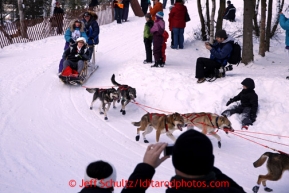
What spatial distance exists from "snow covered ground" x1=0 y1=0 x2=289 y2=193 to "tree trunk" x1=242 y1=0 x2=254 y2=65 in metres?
0.38

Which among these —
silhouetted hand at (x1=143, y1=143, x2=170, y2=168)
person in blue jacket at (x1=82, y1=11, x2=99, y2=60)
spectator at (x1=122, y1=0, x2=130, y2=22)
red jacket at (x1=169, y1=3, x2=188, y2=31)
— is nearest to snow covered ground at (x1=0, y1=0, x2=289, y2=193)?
person in blue jacket at (x1=82, y1=11, x2=99, y2=60)

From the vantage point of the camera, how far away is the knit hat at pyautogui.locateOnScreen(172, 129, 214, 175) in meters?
1.87

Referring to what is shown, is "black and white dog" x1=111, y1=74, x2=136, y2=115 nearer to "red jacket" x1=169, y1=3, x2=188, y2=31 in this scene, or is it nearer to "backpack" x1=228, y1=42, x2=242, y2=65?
"backpack" x1=228, y1=42, x2=242, y2=65

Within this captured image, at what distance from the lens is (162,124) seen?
6.12 m

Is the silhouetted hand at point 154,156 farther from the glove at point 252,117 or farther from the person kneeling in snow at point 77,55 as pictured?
the person kneeling in snow at point 77,55

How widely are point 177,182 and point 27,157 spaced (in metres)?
4.08

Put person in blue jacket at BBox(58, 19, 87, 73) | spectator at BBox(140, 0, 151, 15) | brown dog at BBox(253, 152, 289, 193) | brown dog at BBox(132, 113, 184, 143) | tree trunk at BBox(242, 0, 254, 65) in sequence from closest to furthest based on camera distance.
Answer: brown dog at BBox(253, 152, 289, 193), brown dog at BBox(132, 113, 184, 143), tree trunk at BBox(242, 0, 254, 65), person in blue jacket at BBox(58, 19, 87, 73), spectator at BBox(140, 0, 151, 15)

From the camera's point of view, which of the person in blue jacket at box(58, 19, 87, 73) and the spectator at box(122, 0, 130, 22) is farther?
the spectator at box(122, 0, 130, 22)

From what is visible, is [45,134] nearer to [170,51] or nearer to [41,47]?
[170,51]

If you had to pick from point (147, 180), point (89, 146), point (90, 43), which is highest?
point (147, 180)

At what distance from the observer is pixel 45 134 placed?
21.1 ft

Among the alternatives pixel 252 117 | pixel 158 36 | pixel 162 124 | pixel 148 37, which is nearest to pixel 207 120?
pixel 162 124

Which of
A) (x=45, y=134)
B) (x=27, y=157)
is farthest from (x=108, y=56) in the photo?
(x=27, y=157)

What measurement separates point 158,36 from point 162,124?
470 centimetres
